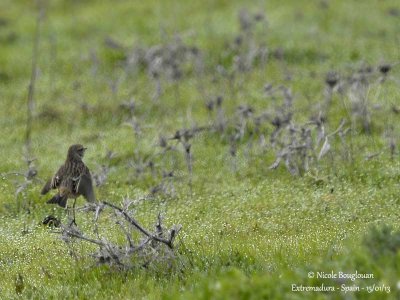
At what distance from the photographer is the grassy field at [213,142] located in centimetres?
847

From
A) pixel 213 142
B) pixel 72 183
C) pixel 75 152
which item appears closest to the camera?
pixel 72 183

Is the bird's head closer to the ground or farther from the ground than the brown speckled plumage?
farther from the ground

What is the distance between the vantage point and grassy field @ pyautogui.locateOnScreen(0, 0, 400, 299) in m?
8.47

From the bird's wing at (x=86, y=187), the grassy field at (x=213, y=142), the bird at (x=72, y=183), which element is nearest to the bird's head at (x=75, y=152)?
the bird at (x=72, y=183)

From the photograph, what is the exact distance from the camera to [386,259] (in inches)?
278

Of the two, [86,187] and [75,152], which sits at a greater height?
[75,152]

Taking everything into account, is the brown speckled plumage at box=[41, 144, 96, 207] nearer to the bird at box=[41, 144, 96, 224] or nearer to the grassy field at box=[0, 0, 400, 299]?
the bird at box=[41, 144, 96, 224]

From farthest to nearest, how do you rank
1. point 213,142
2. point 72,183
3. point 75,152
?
point 213,142 < point 75,152 < point 72,183

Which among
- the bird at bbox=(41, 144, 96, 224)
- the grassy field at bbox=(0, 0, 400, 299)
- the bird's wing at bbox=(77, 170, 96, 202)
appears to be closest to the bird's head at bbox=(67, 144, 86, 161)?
the bird at bbox=(41, 144, 96, 224)

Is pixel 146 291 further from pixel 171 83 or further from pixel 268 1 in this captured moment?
pixel 268 1

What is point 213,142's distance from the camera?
15.7 meters

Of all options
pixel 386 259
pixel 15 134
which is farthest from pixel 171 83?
pixel 386 259

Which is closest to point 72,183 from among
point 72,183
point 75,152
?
point 72,183

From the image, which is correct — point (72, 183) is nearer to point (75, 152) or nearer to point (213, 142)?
point (75, 152)
